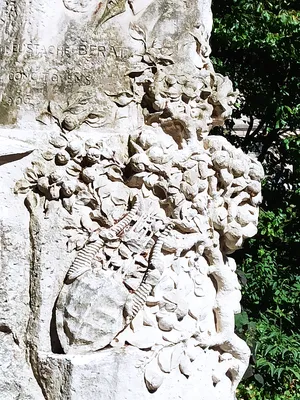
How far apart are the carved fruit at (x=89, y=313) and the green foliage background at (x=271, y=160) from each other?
239 centimetres

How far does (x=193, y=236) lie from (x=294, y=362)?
252cm

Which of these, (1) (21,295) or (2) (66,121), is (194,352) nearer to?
(1) (21,295)

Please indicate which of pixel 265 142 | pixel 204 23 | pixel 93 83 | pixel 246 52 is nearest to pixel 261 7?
pixel 246 52

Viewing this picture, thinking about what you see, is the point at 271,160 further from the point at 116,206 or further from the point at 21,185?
the point at 21,185

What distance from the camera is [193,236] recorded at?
7.09 feet

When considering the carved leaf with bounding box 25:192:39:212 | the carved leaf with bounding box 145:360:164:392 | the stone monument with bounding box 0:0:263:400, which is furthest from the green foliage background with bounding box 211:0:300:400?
the carved leaf with bounding box 25:192:39:212

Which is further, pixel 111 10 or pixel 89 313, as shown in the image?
pixel 111 10

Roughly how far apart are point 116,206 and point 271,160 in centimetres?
383

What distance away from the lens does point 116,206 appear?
6.96ft

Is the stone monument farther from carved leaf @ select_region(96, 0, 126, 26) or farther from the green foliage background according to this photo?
the green foliage background

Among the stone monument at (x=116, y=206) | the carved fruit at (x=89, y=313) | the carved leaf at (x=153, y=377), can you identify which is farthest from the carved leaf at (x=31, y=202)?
the carved leaf at (x=153, y=377)

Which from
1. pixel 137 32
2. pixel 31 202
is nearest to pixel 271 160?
pixel 137 32

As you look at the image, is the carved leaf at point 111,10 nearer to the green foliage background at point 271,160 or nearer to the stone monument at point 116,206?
the stone monument at point 116,206

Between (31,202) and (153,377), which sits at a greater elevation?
(31,202)
